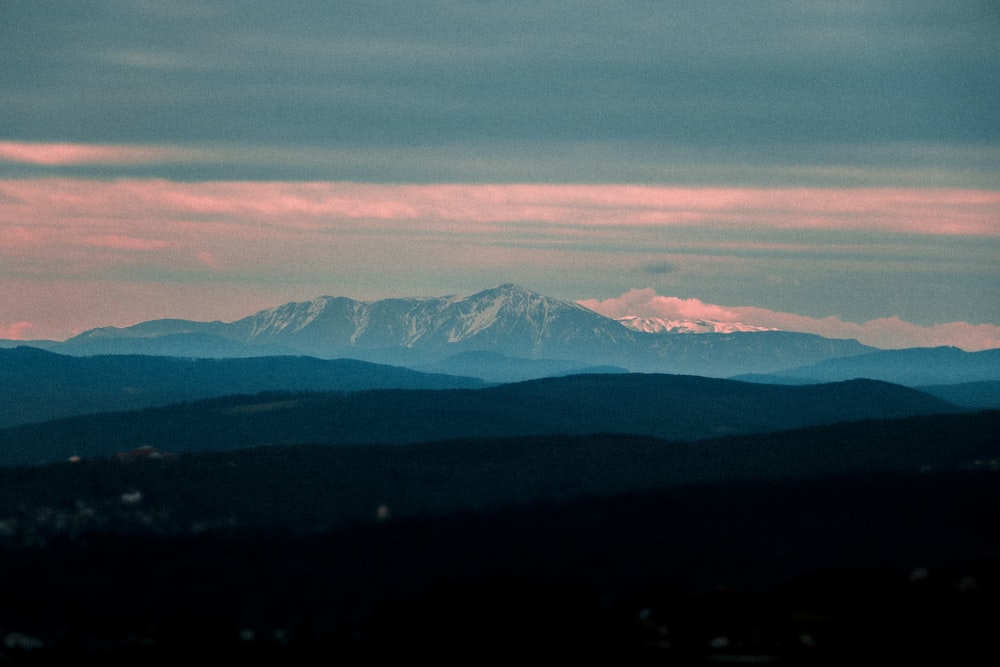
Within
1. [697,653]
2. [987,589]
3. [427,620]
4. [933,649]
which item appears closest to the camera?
[933,649]

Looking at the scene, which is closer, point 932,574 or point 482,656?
point 482,656

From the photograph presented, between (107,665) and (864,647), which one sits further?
(107,665)

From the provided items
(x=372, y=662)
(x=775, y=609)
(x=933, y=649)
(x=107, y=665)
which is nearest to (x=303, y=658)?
(x=372, y=662)

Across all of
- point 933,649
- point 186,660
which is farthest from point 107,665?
point 933,649

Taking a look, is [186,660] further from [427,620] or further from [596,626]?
[596,626]

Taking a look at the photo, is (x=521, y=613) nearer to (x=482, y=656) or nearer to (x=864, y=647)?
(x=482, y=656)

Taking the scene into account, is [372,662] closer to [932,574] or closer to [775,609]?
[775,609]

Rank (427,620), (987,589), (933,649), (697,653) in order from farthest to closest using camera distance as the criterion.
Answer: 1. (427,620)
2. (987,589)
3. (697,653)
4. (933,649)

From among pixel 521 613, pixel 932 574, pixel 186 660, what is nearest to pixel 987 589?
pixel 932 574

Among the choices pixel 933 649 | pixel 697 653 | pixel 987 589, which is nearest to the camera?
pixel 933 649
